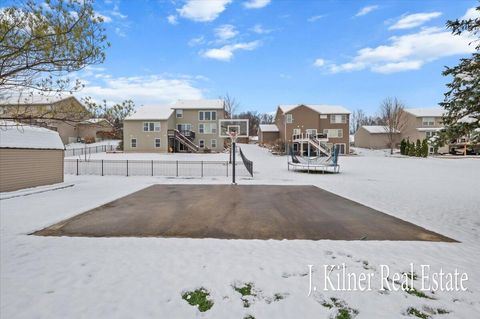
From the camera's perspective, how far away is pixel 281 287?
4.51 meters

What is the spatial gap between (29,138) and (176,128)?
32911 millimetres

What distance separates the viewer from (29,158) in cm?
1484

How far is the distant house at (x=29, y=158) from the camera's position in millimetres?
13516

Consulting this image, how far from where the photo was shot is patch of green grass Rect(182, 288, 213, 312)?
4008 mm

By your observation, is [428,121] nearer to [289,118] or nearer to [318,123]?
[318,123]

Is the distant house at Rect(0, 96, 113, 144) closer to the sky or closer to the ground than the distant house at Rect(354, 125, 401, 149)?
closer to the ground

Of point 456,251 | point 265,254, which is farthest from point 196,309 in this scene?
point 456,251

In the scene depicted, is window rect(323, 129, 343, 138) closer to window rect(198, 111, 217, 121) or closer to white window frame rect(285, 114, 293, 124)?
white window frame rect(285, 114, 293, 124)

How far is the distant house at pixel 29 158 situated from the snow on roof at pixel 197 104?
3150 cm

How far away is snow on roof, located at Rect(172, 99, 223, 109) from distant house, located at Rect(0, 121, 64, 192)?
31.5 meters

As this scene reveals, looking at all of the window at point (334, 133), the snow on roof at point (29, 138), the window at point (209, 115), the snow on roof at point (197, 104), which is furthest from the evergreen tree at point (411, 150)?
the snow on roof at point (29, 138)

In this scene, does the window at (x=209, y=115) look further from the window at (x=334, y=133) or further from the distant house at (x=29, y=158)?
the distant house at (x=29, y=158)

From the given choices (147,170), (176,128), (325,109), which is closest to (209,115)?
(176,128)

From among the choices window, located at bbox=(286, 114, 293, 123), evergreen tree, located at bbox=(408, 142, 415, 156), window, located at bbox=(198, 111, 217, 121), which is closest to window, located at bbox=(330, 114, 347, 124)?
window, located at bbox=(286, 114, 293, 123)
